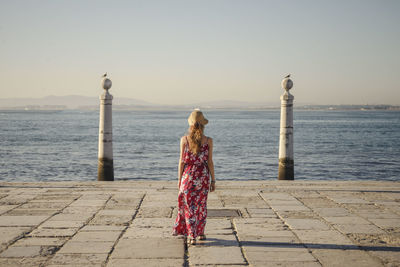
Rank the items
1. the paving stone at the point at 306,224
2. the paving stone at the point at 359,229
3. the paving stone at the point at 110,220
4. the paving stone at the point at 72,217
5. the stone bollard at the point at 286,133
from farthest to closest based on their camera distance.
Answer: the stone bollard at the point at 286,133, the paving stone at the point at 72,217, the paving stone at the point at 110,220, the paving stone at the point at 306,224, the paving stone at the point at 359,229

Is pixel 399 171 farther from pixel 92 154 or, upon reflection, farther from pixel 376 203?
pixel 92 154

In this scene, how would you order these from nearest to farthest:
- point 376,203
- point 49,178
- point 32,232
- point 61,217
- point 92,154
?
point 32,232 → point 61,217 → point 376,203 → point 49,178 → point 92,154

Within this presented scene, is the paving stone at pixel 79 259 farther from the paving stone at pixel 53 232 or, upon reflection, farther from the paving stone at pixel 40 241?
the paving stone at pixel 53 232

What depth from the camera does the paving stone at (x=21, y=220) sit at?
580 cm

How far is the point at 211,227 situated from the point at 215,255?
118 cm

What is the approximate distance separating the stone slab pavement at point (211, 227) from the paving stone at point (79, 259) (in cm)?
1

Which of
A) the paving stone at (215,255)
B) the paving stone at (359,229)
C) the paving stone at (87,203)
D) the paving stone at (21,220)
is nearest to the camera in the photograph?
the paving stone at (215,255)

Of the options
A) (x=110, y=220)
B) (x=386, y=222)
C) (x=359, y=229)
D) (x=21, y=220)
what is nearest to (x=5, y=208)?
(x=21, y=220)

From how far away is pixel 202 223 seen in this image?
518 centimetres

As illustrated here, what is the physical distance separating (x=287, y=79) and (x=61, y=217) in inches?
254

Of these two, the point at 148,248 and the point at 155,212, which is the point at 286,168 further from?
the point at 148,248

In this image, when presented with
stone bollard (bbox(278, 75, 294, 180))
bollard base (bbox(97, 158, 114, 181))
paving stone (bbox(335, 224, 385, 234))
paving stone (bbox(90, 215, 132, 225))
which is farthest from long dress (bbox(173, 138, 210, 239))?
bollard base (bbox(97, 158, 114, 181))

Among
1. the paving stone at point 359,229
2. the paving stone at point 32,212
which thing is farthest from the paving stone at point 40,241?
the paving stone at point 359,229

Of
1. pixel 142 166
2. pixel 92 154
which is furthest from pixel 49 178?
pixel 92 154
